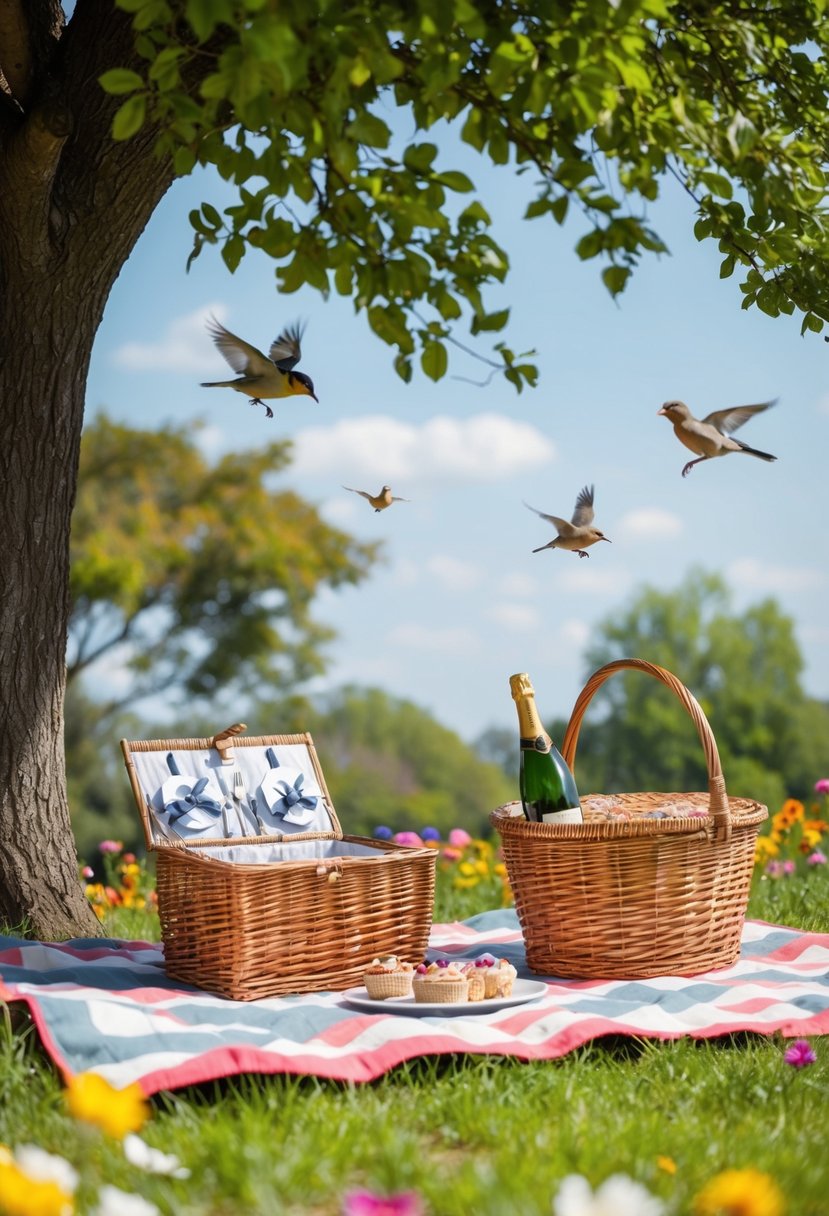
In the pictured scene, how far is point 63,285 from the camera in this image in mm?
4453

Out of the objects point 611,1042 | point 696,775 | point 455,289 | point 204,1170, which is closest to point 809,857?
point 611,1042

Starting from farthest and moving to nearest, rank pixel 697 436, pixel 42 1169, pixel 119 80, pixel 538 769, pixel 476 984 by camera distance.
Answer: pixel 538 769
pixel 697 436
pixel 476 984
pixel 119 80
pixel 42 1169

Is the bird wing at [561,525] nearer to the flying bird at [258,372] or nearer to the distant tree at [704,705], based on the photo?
the flying bird at [258,372]

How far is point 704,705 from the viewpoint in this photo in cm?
3212

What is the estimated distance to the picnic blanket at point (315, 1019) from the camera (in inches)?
109

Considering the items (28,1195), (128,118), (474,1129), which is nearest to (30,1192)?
(28,1195)

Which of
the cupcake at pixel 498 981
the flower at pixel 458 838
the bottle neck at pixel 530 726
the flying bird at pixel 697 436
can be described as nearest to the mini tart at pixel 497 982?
the cupcake at pixel 498 981

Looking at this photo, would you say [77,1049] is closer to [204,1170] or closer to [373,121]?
[204,1170]

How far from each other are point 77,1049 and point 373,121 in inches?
81.6

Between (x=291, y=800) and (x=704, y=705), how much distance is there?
29.0 meters

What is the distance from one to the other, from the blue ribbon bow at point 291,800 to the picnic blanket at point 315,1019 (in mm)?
606

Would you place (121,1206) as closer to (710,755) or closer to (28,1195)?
(28,1195)

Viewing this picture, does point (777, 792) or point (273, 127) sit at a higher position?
point (273, 127)

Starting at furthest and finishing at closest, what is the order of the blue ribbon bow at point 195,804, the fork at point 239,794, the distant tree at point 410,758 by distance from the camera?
the distant tree at point 410,758 < the fork at point 239,794 < the blue ribbon bow at point 195,804
